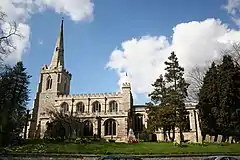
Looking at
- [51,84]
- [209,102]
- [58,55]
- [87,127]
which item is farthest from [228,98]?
[58,55]

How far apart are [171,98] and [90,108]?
24.7 m

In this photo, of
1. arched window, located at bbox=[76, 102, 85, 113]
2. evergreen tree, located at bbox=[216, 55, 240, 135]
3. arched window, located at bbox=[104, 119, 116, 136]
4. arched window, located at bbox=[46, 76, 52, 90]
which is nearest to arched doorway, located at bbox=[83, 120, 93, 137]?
arched window, located at bbox=[104, 119, 116, 136]

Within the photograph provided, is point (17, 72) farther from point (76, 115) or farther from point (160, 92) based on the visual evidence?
point (160, 92)

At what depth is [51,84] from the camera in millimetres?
68312

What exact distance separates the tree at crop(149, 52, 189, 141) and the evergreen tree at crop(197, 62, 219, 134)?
2.80 m

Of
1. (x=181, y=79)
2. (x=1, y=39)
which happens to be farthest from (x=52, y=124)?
(x=1, y=39)

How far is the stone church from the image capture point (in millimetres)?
54094

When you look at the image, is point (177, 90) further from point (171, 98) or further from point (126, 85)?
point (126, 85)

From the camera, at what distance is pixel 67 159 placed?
25.1 metres

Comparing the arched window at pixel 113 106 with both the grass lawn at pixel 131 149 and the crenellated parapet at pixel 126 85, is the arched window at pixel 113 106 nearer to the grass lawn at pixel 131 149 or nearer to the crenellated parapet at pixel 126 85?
the crenellated parapet at pixel 126 85

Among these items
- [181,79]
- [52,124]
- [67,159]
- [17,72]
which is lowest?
[67,159]

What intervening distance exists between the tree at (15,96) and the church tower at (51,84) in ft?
36.1

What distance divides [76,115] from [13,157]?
30.2m

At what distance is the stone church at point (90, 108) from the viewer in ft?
177
